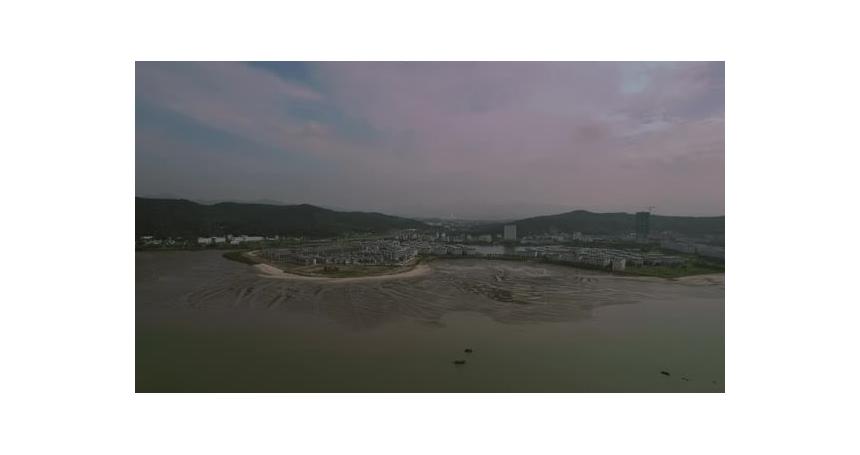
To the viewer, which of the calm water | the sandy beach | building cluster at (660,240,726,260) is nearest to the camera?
the calm water

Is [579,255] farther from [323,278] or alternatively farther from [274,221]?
[274,221]

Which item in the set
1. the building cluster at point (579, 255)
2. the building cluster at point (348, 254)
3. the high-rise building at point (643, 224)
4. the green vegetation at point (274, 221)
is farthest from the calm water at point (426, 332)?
the high-rise building at point (643, 224)

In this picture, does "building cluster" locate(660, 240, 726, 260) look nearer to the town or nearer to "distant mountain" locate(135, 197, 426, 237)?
the town

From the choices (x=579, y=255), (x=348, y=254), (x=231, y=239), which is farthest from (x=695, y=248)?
(x=231, y=239)

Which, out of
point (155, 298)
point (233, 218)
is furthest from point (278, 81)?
point (155, 298)

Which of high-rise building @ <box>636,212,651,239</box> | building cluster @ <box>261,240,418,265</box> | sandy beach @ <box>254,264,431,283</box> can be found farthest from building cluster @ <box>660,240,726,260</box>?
building cluster @ <box>261,240,418,265</box>

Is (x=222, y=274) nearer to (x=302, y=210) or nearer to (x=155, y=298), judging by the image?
(x=155, y=298)
